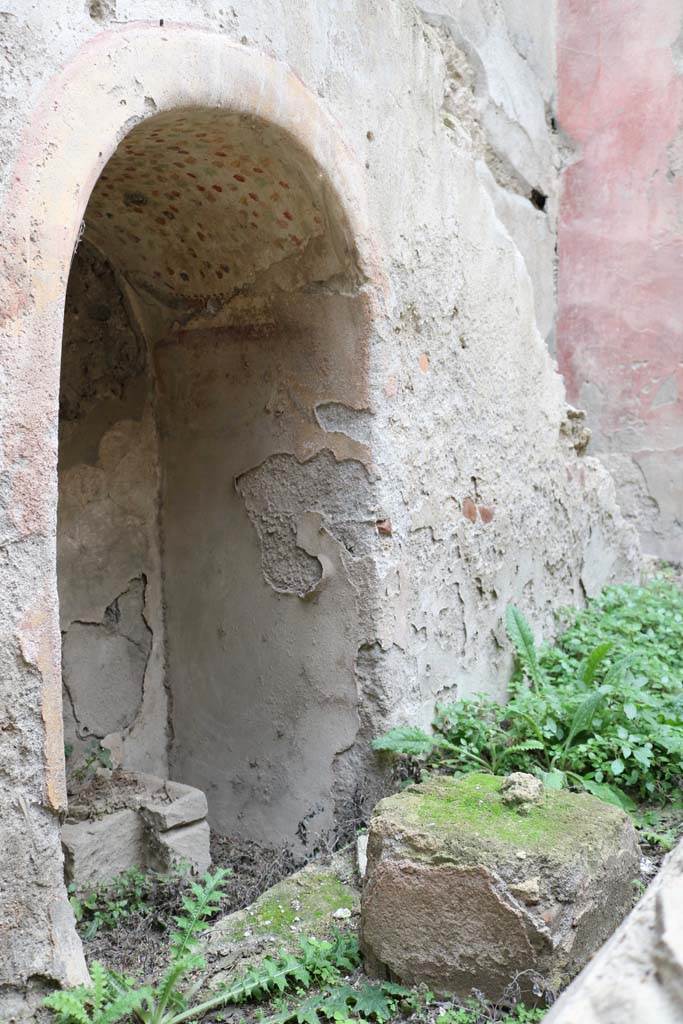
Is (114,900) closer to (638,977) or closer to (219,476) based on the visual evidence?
(219,476)

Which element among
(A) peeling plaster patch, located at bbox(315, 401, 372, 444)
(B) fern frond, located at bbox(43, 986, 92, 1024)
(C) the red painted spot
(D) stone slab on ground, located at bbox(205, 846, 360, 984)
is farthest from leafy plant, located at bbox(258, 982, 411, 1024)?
(C) the red painted spot

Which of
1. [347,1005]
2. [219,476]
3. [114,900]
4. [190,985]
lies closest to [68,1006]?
[190,985]

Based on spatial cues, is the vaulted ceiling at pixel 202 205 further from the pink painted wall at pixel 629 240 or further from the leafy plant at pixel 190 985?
the pink painted wall at pixel 629 240

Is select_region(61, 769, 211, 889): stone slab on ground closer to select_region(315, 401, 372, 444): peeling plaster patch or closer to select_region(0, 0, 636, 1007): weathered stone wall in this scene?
select_region(0, 0, 636, 1007): weathered stone wall

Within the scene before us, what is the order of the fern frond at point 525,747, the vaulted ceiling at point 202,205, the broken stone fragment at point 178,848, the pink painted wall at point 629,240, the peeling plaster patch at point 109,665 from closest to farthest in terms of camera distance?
the vaulted ceiling at point 202,205
the broken stone fragment at point 178,848
the fern frond at point 525,747
the peeling plaster patch at point 109,665
the pink painted wall at point 629,240

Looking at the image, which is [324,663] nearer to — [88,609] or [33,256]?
[88,609]

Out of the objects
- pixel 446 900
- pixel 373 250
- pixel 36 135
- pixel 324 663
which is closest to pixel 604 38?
pixel 373 250

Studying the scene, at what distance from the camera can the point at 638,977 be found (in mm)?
849

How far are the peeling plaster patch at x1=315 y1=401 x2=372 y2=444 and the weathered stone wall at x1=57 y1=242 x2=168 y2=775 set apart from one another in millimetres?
906

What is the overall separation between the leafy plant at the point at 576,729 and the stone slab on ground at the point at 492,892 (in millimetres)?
715

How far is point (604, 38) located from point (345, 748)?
502cm

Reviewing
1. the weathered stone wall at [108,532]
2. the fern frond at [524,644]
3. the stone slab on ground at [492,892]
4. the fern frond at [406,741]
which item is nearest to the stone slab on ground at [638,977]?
the stone slab on ground at [492,892]

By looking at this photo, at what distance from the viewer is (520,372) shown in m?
4.14

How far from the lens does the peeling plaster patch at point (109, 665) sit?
3.53 m
